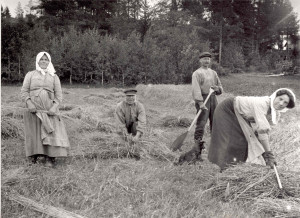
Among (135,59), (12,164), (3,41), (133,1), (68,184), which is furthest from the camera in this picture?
(133,1)

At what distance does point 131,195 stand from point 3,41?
679 inches

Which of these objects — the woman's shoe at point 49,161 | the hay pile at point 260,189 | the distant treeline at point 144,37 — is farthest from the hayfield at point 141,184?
the distant treeline at point 144,37

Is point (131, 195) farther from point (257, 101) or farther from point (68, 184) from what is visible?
point (257, 101)

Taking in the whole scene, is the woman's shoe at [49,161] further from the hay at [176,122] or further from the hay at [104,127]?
the hay at [176,122]

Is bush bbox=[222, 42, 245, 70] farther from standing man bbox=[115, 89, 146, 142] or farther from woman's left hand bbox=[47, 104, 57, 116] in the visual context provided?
woman's left hand bbox=[47, 104, 57, 116]

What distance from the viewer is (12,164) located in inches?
167

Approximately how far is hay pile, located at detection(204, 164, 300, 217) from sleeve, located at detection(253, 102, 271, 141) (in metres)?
0.33

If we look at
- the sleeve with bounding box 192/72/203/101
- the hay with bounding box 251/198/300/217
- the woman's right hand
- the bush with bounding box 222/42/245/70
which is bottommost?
the hay with bounding box 251/198/300/217

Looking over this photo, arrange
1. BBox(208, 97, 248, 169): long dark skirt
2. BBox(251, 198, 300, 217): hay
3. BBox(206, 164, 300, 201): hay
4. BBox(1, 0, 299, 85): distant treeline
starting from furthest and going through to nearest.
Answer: BBox(1, 0, 299, 85): distant treeline → BBox(208, 97, 248, 169): long dark skirt → BBox(206, 164, 300, 201): hay → BBox(251, 198, 300, 217): hay

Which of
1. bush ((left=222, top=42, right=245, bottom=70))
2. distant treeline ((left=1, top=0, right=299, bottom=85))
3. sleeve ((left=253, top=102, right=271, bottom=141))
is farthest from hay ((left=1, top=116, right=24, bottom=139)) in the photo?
bush ((left=222, top=42, right=245, bottom=70))

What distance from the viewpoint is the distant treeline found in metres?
19.3

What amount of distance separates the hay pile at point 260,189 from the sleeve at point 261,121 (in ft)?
1.08

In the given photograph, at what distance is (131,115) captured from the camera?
504cm

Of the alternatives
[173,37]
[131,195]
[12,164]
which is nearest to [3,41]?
[173,37]
